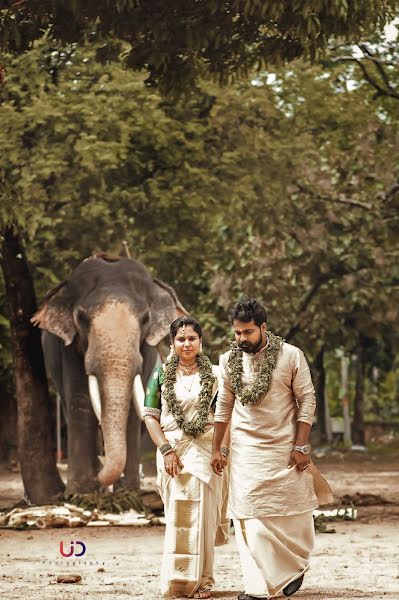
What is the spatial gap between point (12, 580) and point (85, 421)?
6486 millimetres

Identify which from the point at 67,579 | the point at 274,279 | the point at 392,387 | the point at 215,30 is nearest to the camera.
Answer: the point at 67,579

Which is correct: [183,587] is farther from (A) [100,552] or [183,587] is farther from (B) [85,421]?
(B) [85,421]

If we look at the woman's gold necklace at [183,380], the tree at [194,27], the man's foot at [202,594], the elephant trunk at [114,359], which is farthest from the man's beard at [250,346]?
the elephant trunk at [114,359]

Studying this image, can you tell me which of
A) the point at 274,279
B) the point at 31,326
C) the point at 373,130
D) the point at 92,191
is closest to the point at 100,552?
the point at 31,326

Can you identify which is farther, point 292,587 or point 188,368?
point 188,368

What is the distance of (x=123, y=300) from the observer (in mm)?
16047

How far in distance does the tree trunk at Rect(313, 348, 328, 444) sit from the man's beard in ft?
78.9

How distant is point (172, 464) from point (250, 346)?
38.6 inches

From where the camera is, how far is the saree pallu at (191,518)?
9203mm

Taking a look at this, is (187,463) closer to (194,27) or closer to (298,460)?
(298,460)

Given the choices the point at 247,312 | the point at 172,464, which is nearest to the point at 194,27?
the point at 247,312

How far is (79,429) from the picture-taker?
658 inches

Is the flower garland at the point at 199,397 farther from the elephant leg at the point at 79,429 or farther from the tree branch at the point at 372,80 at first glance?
the tree branch at the point at 372,80

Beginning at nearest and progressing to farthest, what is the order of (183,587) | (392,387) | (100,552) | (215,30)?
(183,587), (100,552), (215,30), (392,387)
